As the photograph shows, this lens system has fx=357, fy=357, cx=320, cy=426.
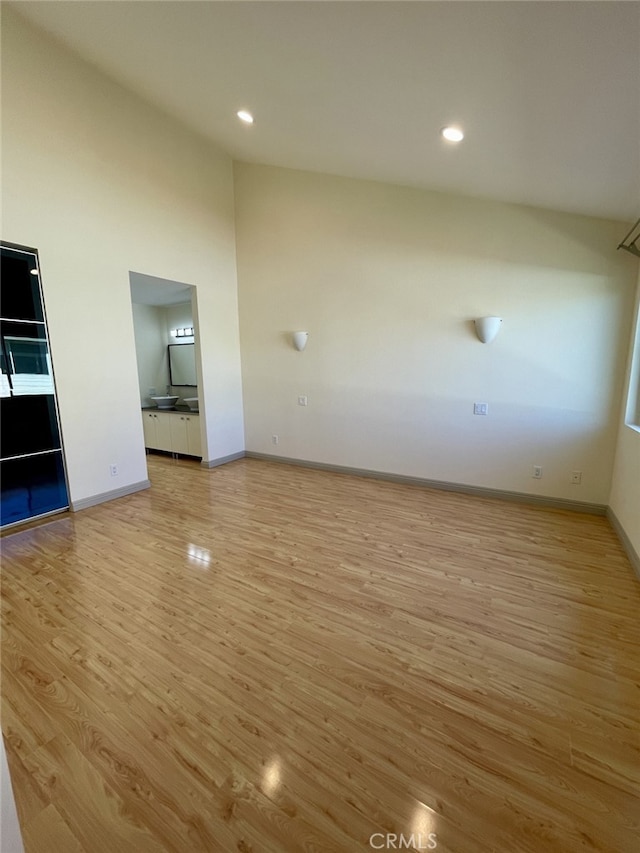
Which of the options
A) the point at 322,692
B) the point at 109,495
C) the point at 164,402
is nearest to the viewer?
the point at 322,692

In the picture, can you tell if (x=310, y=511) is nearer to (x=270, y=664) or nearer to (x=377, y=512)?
(x=377, y=512)

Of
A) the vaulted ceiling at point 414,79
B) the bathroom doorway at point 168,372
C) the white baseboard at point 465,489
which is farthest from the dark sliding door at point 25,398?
the white baseboard at point 465,489

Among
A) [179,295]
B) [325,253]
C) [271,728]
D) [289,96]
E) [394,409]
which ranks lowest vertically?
[271,728]

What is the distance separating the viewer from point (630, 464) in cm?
281

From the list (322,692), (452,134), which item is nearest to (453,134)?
(452,134)

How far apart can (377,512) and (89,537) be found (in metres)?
2.60

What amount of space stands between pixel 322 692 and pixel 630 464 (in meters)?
2.86

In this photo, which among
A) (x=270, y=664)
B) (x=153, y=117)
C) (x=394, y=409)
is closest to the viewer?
(x=270, y=664)

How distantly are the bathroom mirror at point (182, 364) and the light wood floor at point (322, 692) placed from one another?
3.69m

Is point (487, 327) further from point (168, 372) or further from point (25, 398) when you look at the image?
point (168, 372)

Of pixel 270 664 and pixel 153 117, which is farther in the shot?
pixel 153 117

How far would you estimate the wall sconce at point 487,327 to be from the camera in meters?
3.53

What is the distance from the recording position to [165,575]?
2492mm

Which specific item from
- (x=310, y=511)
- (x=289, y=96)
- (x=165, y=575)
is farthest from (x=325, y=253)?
(x=165, y=575)
